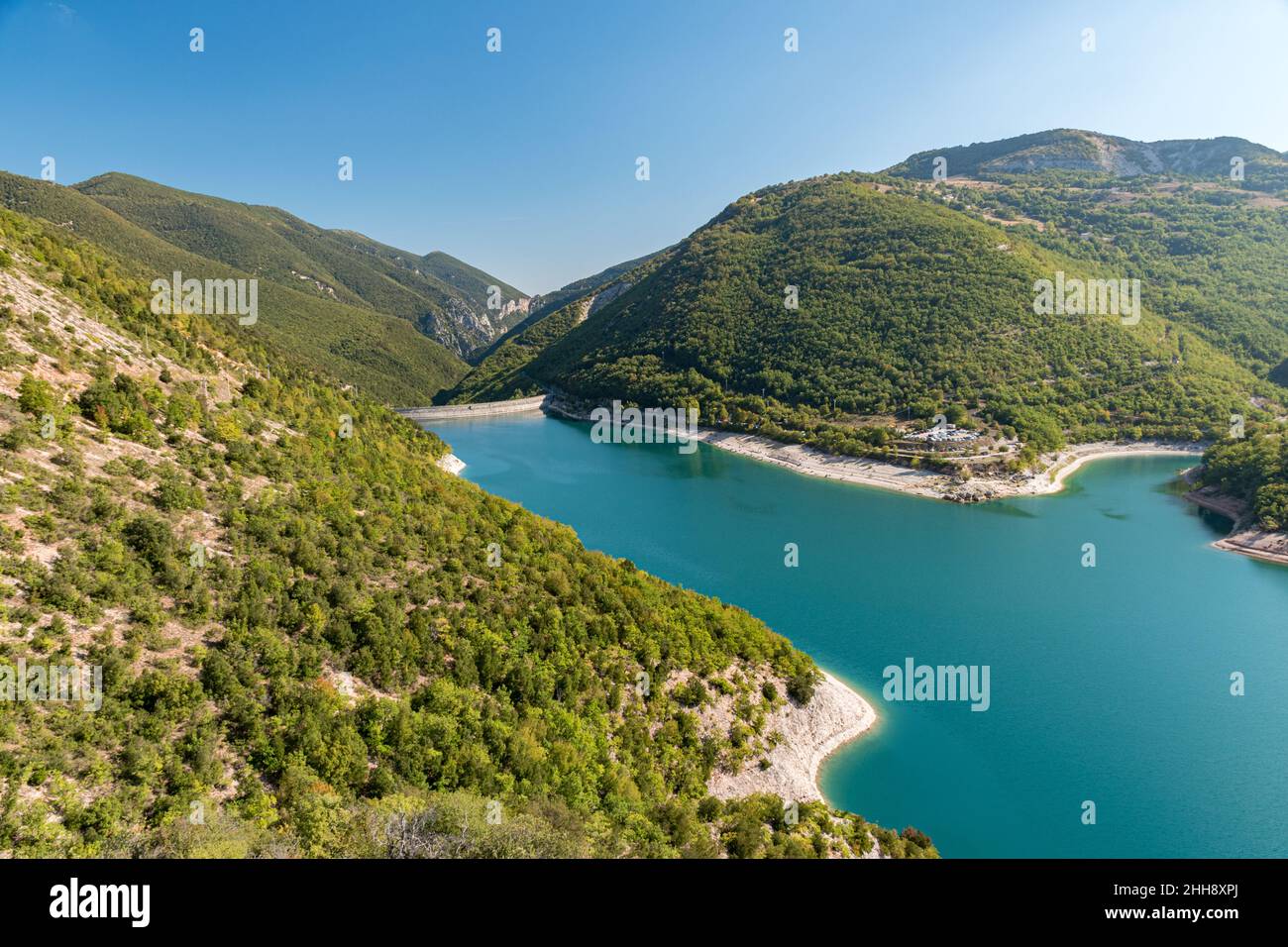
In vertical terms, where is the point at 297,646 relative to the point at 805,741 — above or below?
above

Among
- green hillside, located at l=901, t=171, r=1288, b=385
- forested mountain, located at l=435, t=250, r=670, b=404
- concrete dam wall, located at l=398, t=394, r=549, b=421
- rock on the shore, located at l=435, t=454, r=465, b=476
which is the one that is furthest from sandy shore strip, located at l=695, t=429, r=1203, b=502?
forested mountain, located at l=435, t=250, r=670, b=404

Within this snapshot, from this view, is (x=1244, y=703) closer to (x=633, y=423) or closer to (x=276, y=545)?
(x=276, y=545)

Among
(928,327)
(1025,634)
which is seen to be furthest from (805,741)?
(928,327)

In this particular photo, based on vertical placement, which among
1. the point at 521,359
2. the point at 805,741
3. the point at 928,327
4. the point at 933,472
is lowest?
the point at 805,741

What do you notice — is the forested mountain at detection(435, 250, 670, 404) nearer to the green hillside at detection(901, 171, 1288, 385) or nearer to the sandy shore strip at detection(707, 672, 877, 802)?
the green hillside at detection(901, 171, 1288, 385)

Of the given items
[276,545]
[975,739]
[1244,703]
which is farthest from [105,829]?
[1244,703]

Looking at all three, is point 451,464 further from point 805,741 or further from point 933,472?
point 933,472

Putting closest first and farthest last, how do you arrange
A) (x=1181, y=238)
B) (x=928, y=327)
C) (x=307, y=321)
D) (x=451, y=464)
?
(x=451, y=464)
(x=928, y=327)
(x=1181, y=238)
(x=307, y=321)
